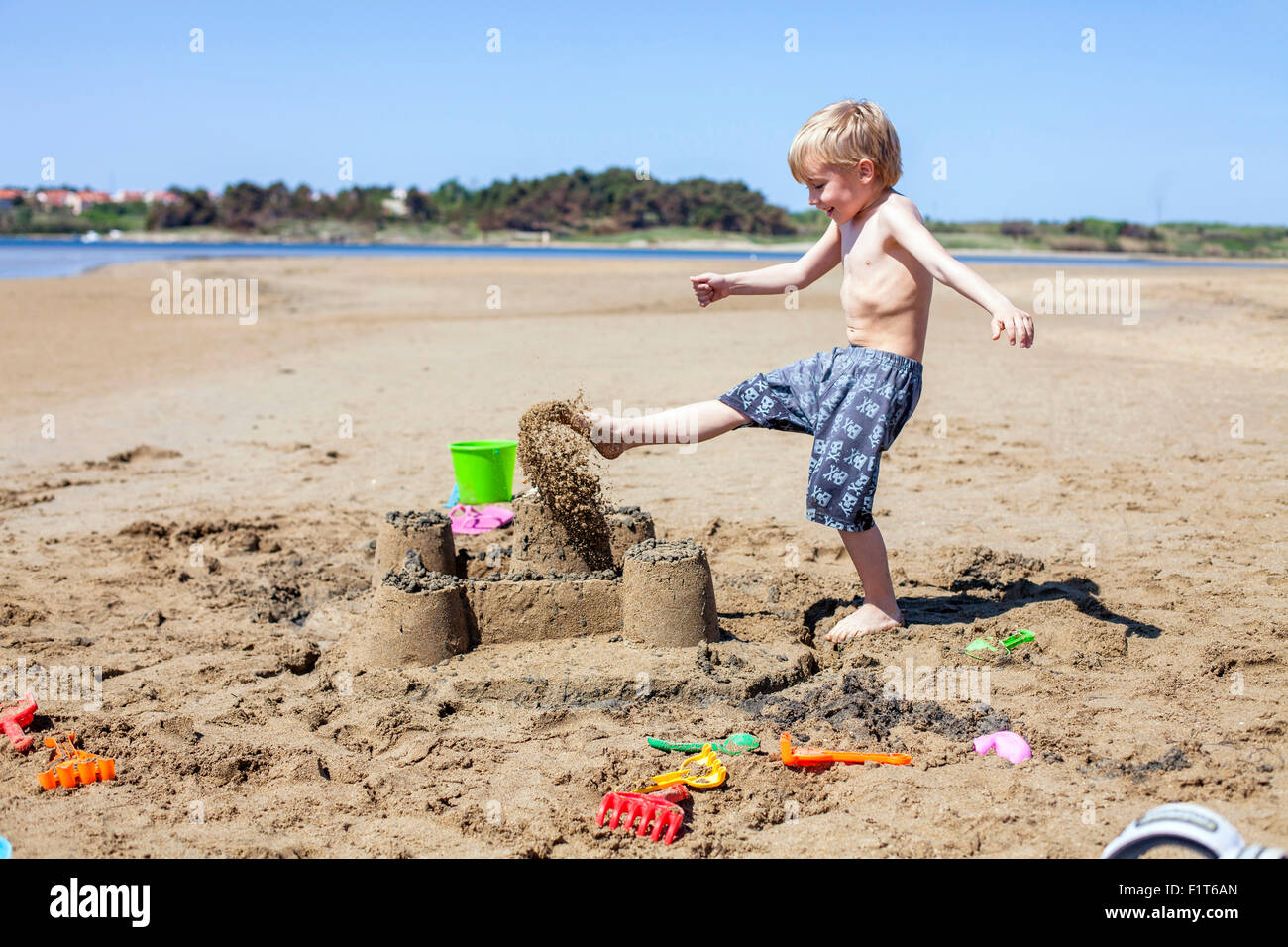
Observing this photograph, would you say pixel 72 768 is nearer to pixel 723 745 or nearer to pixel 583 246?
pixel 723 745

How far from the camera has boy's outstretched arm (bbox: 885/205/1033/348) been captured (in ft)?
10.4

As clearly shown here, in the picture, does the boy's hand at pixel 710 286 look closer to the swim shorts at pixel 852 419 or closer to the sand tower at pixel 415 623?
the swim shorts at pixel 852 419

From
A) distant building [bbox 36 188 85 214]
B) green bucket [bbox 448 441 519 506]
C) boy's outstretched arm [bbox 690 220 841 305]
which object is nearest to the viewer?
boy's outstretched arm [bbox 690 220 841 305]

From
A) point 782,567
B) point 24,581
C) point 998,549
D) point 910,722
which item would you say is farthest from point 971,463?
point 24,581

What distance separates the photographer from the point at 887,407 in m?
3.68

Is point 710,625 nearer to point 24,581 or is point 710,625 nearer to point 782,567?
point 782,567

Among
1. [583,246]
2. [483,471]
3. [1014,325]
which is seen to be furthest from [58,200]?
[1014,325]

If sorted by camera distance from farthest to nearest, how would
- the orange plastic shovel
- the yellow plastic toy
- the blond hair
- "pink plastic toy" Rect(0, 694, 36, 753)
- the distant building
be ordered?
the distant building
the blond hair
"pink plastic toy" Rect(0, 694, 36, 753)
the orange plastic shovel
the yellow plastic toy

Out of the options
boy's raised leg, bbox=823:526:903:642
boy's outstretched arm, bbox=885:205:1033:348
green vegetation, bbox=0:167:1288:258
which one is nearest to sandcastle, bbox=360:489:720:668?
boy's raised leg, bbox=823:526:903:642

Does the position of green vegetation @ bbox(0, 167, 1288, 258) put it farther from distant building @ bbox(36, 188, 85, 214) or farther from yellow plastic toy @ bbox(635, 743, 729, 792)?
yellow plastic toy @ bbox(635, 743, 729, 792)

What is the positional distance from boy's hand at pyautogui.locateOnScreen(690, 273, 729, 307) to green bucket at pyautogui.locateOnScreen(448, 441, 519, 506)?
181 centimetres

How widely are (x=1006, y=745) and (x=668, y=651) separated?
1.21 meters

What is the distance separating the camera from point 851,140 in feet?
12.1
